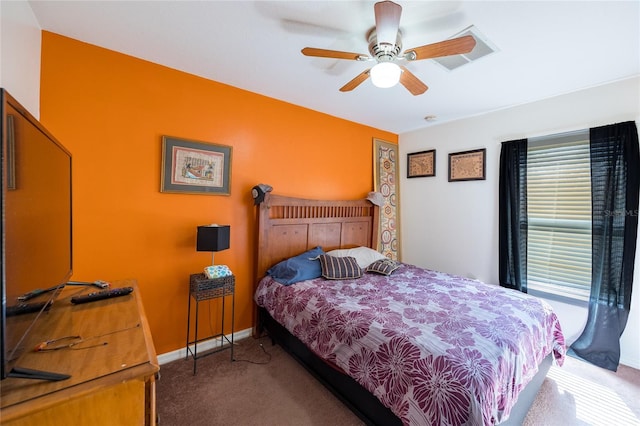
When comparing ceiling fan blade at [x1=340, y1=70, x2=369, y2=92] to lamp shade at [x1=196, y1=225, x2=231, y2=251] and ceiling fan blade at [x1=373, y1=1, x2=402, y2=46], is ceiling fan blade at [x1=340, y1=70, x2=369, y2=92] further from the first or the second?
lamp shade at [x1=196, y1=225, x2=231, y2=251]

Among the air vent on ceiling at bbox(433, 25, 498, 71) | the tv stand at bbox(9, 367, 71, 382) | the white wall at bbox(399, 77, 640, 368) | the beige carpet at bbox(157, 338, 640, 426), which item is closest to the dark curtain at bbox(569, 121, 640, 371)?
the white wall at bbox(399, 77, 640, 368)

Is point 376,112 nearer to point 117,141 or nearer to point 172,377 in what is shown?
point 117,141

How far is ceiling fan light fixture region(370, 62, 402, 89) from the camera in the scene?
161cm

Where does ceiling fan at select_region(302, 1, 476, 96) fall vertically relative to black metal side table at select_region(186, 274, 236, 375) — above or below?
above

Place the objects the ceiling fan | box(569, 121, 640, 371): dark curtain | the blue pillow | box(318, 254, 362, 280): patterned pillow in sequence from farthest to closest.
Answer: box(318, 254, 362, 280): patterned pillow, the blue pillow, box(569, 121, 640, 371): dark curtain, the ceiling fan

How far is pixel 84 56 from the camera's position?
1.98m

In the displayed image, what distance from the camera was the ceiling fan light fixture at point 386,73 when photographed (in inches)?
63.4

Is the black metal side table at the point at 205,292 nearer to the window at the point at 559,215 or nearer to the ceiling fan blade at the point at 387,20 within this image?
the ceiling fan blade at the point at 387,20

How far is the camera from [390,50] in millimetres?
1674

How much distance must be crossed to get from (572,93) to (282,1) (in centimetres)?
298

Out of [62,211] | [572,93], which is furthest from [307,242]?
[572,93]

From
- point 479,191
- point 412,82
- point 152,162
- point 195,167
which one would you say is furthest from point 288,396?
point 479,191

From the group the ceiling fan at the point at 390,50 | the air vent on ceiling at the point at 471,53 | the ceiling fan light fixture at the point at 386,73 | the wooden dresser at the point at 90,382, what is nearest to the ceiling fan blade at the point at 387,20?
the ceiling fan at the point at 390,50

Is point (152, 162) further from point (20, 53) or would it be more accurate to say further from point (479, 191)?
point (479, 191)
